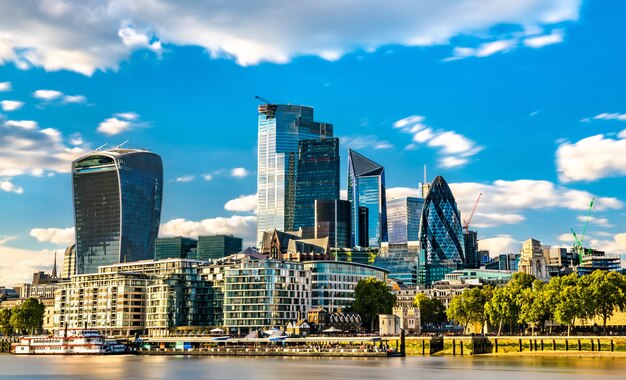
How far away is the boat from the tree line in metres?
80.2

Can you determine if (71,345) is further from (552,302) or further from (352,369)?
(552,302)

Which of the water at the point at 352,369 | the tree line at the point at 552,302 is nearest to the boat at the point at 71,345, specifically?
the water at the point at 352,369

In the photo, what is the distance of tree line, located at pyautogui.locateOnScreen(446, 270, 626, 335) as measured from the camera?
509 feet

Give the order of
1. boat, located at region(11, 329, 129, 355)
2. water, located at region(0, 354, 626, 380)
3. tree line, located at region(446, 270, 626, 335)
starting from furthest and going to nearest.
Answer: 1. boat, located at region(11, 329, 129, 355)
2. tree line, located at region(446, 270, 626, 335)
3. water, located at region(0, 354, 626, 380)

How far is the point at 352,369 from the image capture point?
122938 millimetres

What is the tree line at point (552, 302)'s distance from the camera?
155m

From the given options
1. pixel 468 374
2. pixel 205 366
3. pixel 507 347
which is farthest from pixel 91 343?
pixel 468 374

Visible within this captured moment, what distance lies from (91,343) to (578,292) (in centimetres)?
10757

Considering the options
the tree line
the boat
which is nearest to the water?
the tree line

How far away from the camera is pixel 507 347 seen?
154 m

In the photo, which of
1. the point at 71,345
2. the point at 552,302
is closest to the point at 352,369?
the point at 552,302

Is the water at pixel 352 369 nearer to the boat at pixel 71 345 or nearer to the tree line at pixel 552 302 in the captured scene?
the tree line at pixel 552 302

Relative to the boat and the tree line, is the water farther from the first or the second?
the boat

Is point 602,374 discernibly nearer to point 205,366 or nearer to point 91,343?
point 205,366
